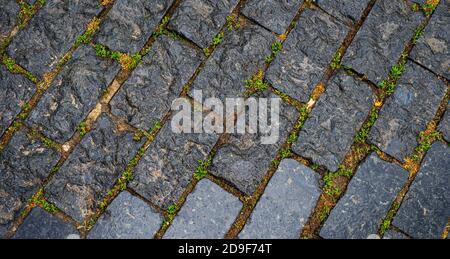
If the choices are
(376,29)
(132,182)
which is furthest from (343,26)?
(132,182)

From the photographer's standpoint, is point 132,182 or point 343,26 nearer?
point 132,182

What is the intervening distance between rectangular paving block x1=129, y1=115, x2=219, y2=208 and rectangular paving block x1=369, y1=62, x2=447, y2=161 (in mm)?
1337

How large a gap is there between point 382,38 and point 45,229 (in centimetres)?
306

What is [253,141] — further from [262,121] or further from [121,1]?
A: [121,1]

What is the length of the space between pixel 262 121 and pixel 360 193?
3.07ft

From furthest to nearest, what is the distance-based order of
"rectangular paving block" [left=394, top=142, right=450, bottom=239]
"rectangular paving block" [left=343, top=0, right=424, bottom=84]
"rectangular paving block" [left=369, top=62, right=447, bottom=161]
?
1. "rectangular paving block" [left=343, top=0, right=424, bottom=84]
2. "rectangular paving block" [left=369, top=62, right=447, bottom=161]
3. "rectangular paving block" [left=394, top=142, right=450, bottom=239]

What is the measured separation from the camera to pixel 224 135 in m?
3.40

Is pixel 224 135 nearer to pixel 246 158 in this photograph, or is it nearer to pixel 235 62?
pixel 246 158

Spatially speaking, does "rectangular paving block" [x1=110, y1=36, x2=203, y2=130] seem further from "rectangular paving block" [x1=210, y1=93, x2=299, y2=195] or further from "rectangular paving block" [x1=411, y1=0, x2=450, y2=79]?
"rectangular paving block" [x1=411, y1=0, x2=450, y2=79]

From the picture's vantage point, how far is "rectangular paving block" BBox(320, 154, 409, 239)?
10.8 feet

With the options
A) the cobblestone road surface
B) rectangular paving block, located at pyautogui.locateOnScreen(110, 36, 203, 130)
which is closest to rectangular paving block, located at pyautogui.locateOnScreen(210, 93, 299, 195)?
the cobblestone road surface

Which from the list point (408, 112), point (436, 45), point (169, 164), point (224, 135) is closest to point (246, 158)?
point (224, 135)

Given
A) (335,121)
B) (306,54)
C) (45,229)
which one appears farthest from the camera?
(306,54)
